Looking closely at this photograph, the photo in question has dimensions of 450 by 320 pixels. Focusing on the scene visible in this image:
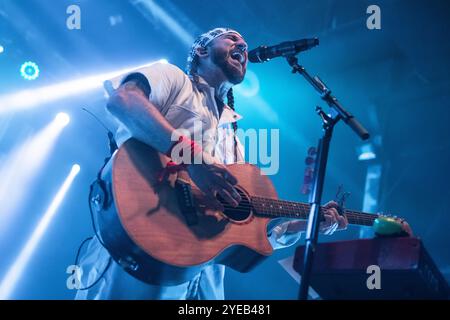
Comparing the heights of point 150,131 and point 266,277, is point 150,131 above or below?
below

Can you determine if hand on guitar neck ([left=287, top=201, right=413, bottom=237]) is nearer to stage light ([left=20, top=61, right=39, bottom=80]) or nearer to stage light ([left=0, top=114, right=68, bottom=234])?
stage light ([left=0, top=114, right=68, bottom=234])

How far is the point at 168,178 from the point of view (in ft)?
6.80

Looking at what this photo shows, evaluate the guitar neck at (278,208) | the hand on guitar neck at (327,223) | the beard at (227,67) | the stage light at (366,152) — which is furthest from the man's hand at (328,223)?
the stage light at (366,152)

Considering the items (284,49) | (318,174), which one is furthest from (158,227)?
(284,49)

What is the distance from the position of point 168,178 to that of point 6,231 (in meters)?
5.29

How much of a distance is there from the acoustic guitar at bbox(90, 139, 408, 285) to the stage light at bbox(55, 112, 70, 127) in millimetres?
5356

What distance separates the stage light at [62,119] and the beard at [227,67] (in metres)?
4.83

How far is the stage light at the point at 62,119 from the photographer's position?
6.87 m

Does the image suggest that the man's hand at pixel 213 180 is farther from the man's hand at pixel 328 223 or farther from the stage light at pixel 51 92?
the stage light at pixel 51 92

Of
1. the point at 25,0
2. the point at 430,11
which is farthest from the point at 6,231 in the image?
the point at 430,11

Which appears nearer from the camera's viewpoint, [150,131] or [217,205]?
[150,131]

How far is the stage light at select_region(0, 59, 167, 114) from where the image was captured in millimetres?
6406
